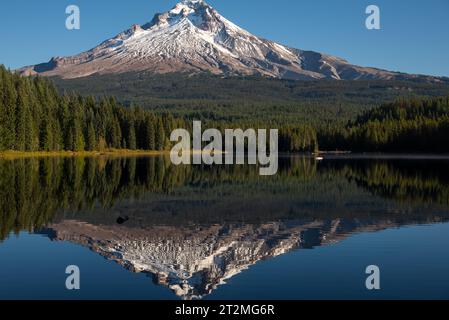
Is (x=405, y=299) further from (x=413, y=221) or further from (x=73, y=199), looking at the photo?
(x=73, y=199)

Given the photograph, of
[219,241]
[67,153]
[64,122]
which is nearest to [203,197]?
[219,241]

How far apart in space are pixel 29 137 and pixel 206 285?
105 metres

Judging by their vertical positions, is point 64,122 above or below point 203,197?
above

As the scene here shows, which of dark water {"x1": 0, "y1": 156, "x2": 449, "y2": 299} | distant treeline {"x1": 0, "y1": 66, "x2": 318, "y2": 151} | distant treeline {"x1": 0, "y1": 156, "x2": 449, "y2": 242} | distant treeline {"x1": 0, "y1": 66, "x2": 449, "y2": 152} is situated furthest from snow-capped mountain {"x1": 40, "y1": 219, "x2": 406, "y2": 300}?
distant treeline {"x1": 0, "y1": 66, "x2": 449, "y2": 152}

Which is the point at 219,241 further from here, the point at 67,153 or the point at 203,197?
the point at 67,153

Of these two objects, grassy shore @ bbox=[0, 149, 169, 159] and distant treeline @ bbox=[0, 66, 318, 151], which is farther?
distant treeline @ bbox=[0, 66, 318, 151]

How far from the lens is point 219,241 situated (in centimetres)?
3123

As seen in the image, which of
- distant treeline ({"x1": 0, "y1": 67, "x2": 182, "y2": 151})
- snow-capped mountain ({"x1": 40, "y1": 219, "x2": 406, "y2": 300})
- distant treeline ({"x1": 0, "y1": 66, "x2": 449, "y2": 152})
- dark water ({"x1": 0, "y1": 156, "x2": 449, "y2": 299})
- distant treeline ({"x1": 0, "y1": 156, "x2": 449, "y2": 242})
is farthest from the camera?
distant treeline ({"x1": 0, "y1": 66, "x2": 449, "y2": 152})

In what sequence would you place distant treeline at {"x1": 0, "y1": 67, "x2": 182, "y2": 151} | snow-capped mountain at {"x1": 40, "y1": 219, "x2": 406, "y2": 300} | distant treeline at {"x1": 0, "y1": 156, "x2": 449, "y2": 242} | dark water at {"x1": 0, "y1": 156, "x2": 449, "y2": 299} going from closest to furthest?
dark water at {"x1": 0, "y1": 156, "x2": 449, "y2": 299} → snow-capped mountain at {"x1": 40, "y1": 219, "x2": 406, "y2": 300} → distant treeline at {"x1": 0, "y1": 156, "x2": 449, "y2": 242} → distant treeline at {"x1": 0, "y1": 67, "x2": 182, "y2": 151}

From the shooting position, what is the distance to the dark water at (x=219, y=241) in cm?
2178

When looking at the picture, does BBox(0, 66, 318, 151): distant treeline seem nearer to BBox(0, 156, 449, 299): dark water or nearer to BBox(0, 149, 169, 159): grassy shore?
BBox(0, 149, 169, 159): grassy shore

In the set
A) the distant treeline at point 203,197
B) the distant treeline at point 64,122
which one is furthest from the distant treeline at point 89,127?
the distant treeline at point 203,197

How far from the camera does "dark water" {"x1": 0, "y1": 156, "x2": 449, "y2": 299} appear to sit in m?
21.8

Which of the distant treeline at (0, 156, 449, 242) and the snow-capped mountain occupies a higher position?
the distant treeline at (0, 156, 449, 242)
